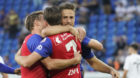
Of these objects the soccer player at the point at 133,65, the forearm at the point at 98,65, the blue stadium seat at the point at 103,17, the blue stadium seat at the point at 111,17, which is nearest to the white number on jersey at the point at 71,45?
the forearm at the point at 98,65

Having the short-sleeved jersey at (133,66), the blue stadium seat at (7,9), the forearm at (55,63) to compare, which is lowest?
the short-sleeved jersey at (133,66)

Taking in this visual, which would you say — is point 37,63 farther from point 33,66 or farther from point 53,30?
point 53,30

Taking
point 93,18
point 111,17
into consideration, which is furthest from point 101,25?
point 93,18

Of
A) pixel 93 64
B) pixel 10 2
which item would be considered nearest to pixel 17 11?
pixel 10 2

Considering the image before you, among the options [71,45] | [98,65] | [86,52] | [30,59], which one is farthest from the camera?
[98,65]

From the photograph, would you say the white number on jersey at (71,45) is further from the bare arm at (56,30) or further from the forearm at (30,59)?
the forearm at (30,59)

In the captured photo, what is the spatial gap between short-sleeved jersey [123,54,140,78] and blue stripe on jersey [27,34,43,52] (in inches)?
145

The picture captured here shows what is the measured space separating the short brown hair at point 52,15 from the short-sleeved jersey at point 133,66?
375 cm

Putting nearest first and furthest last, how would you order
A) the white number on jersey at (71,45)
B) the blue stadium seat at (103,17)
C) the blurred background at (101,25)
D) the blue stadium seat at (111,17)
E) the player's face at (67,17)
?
the white number on jersey at (71,45)
the player's face at (67,17)
the blurred background at (101,25)
the blue stadium seat at (111,17)
the blue stadium seat at (103,17)

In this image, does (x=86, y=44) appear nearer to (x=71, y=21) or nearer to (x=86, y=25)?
(x=71, y=21)

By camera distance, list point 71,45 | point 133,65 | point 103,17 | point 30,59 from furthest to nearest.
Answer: point 103,17
point 133,65
point 71,45
point 30,59

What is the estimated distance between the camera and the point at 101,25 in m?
11.6

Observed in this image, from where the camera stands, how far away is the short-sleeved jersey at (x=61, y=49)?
3043mm

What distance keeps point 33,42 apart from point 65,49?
1.08 ft
